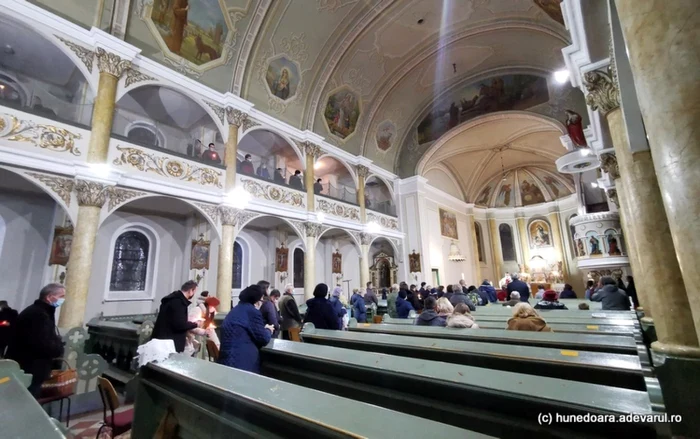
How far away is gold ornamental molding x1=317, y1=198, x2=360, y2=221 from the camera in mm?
11523

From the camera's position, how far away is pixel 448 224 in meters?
18.0

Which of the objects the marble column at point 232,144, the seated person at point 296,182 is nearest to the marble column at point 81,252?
the marble column at point 232,144

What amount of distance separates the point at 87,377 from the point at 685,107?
6.71m

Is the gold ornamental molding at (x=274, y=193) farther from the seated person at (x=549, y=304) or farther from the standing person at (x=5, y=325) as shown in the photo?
the seated person at (x=549, y=304)

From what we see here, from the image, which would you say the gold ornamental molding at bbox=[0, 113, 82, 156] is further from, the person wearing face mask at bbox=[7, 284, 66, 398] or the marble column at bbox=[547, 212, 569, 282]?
the marble column at bbox=[547, 212, 569, 282]

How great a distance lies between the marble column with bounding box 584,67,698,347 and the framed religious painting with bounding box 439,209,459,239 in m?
13.9

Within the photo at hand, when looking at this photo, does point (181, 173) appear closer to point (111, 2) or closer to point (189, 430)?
point (111, 2)

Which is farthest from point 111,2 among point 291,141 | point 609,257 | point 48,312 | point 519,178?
point 519,178

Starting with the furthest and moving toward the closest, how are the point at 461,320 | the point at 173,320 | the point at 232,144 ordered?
the point at 232,144 < the point at 461,320 < the point at 173,320

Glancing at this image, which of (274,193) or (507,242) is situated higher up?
(274,193)

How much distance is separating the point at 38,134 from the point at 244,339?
6035 millimetres

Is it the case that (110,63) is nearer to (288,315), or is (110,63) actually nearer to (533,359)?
(288,315)

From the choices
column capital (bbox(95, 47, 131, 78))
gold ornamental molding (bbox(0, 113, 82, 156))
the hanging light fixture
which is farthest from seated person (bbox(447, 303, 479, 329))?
the hanging light fixture

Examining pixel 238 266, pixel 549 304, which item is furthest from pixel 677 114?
pixel 238 266
